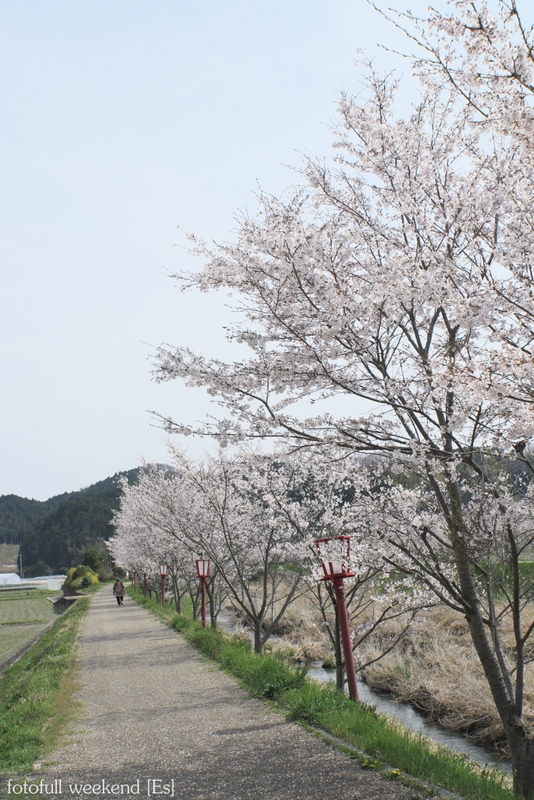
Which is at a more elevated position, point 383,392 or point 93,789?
point 383,392

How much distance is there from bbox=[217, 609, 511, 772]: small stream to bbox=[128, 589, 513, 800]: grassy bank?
679 mm

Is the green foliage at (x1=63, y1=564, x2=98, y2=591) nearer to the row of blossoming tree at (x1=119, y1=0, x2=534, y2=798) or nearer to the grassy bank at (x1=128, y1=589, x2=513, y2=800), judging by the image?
the grassy bank at (x1=128, y1=589, x2=513, y2=800)

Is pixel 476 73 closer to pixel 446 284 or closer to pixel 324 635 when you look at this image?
pixel 446 284

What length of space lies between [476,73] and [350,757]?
16.1 feet

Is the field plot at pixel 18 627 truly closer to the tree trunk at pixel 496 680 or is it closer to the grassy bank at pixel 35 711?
the grassy bank at pixel 35 711

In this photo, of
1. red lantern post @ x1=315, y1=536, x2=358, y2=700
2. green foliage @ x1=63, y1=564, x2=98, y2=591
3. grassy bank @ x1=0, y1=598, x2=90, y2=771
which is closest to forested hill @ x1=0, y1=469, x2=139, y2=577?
green foliage @ x1=63, y1=564, x2=98, y2=591

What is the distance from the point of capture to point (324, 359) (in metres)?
4.70

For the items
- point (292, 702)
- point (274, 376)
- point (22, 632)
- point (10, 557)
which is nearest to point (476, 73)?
Result: point (274, 376)

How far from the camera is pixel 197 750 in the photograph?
5.36 m

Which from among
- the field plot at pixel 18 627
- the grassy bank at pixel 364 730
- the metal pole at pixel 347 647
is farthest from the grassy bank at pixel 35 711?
the field plot at pixel 18 627

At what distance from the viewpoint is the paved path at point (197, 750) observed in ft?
13.9

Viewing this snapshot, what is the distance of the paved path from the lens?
423 cm

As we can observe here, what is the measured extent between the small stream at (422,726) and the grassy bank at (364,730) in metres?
0.68

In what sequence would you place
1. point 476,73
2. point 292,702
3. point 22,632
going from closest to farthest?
point 476,73, point 292,702, point 22,632
